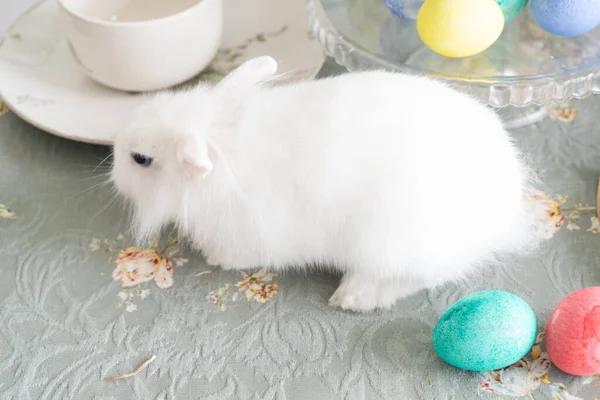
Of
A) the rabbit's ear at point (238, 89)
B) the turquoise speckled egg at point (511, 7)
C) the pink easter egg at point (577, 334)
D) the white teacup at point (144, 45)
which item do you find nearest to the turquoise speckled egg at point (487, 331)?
the pink easter egg at point (577, 334)

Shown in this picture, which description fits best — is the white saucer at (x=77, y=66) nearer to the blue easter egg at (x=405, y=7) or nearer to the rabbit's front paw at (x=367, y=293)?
the blue easter egg at (x=405, y=7)

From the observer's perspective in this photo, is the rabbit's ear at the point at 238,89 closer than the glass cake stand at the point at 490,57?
Yes

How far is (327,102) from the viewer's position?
885 millimetres

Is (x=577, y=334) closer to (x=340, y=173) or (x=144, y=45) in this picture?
(x=340, y=173)

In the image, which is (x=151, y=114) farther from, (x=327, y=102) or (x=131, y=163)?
(x=327, y=102)

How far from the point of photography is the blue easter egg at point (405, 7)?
112 centimetres

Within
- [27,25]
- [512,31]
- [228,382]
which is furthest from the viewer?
[27,25]

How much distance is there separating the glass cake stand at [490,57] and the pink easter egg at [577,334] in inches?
13.4

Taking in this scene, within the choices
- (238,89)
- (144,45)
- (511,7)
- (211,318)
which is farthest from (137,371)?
(511,7)

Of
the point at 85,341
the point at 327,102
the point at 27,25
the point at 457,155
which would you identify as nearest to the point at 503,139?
the point at 457,155

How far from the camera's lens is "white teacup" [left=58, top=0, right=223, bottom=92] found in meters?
1.08

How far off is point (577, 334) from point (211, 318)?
0.44 m

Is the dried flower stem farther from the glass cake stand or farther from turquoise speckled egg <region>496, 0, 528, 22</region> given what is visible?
turquoise speckled egg <region>496, 0, 528, 22</region>

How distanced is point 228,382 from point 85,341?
7.6 inches
